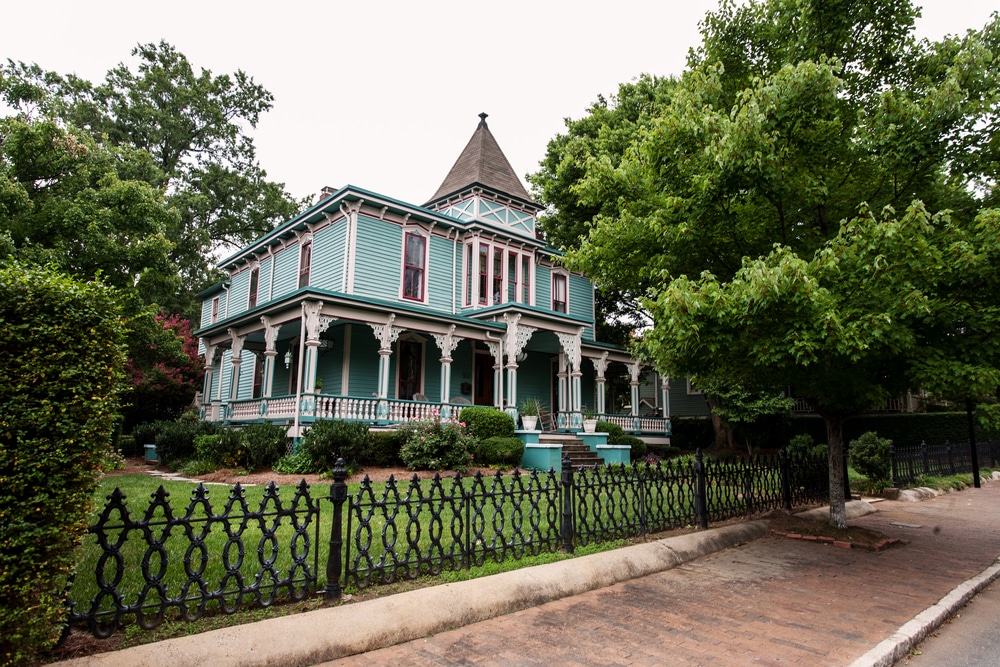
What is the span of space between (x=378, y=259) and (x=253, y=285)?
8361 mm

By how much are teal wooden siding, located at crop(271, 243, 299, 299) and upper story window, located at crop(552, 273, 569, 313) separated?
400 inches

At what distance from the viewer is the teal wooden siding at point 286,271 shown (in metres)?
21.4

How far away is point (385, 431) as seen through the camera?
14820mm

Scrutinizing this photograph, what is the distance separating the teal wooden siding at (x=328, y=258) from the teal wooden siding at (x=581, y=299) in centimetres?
1027

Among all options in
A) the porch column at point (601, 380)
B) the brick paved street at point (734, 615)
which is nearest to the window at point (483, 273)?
the porch column at point (601, 380)

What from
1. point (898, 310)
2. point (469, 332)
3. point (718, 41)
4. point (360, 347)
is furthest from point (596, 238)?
point (360, 347)

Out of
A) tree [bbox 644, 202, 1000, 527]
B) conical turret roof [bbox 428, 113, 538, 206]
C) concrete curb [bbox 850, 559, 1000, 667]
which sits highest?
conical turret roof [bbox 428, 113, 538, 206]

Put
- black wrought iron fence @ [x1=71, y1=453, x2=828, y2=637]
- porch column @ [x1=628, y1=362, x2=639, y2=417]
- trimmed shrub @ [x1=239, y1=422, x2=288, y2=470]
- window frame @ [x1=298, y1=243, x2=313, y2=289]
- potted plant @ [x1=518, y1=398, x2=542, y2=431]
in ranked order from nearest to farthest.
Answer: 1. black wrought iron fence @ [x1=71, y1=453, x2=828, y2=637]
2. trimmed shrub @ [x1=239, y1=422, x2=288, y2=470]
3. potted plant @ [x1=518, y1=398, x2=542, y2=431]
4. window frame @ [x1=298, y1=243, x2=313, y2=289]
5. porch column @ [x1=628, y1=362, x2=639, y2=417]

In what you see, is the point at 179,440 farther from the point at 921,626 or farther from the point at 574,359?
the point at 921,626

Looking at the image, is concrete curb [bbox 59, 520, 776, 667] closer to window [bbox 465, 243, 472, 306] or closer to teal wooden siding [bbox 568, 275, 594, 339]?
window [bbox 465, 243, 472, 306]

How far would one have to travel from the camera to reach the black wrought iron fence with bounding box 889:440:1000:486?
15.0 metres

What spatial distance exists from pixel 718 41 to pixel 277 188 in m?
36.0

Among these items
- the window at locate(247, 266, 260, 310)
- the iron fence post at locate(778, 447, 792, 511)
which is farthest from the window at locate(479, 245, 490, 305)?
the iron fence post at locate(778, 447, 792, 511)

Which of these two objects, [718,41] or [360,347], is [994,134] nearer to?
[718,41]
